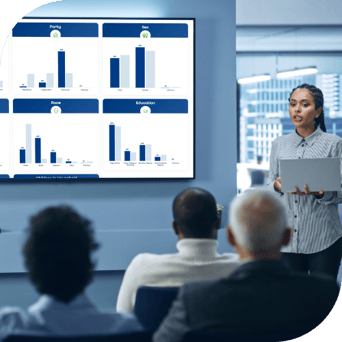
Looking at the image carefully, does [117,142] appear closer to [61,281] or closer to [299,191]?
[299,191]

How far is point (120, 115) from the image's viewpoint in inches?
121

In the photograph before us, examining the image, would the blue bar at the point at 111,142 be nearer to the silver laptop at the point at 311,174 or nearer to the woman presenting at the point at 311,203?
the woman presenting at the point at 311,203

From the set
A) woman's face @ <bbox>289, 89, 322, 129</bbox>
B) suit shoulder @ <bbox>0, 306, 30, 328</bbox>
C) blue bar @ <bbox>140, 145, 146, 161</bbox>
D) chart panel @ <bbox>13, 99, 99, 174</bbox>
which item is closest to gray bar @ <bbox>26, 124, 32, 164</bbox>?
chart panel @ <bbox>13, 99, 99, 174</bbox>

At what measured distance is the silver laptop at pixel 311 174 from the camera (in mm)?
2246

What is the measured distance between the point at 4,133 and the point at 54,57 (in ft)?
2.10

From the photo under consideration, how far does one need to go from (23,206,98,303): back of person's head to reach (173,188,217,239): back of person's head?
524 mm

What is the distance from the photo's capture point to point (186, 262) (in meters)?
1.49

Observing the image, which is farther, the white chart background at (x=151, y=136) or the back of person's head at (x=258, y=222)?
the white chart background at (x=151, y=136)

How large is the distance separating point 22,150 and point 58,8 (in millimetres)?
1043

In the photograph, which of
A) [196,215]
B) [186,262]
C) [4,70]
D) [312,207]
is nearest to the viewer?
[186,262]

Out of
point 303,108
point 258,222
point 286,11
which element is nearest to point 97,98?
point 303,108

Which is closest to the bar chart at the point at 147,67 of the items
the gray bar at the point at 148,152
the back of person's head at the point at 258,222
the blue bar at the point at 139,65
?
the blue bar at the point at 139,65

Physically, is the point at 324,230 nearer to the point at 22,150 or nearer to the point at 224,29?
the point at 224,29

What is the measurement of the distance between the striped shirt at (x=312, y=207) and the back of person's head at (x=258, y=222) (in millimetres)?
1055
